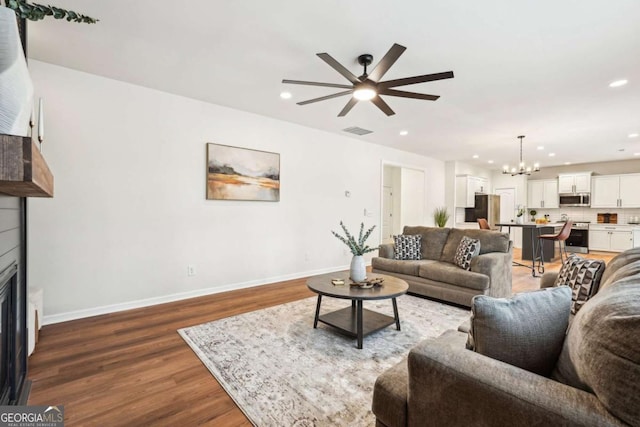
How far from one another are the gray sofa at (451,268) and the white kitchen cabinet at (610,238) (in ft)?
22.2

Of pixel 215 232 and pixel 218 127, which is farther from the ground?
pixel 218 127

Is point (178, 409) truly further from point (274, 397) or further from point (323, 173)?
point (323, 173)

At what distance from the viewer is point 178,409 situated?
5.95ft

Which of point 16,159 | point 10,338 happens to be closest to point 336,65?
point 16,159

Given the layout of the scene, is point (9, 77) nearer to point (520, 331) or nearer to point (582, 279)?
point (520, 331)

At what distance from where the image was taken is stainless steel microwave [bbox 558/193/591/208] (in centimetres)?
870

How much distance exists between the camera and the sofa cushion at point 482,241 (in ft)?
13.0

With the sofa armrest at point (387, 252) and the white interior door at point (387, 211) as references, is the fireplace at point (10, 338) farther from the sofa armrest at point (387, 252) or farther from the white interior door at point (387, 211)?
the white interior door at point (387, 211)

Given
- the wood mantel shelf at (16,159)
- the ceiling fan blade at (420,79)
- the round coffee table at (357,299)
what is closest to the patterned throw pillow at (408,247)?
the round coffee table at (357,299)

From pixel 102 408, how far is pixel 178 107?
3264mm

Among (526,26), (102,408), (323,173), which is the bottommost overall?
(102,408)

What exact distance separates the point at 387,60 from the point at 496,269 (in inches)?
109

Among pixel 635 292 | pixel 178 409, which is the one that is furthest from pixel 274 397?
pixel 635 292

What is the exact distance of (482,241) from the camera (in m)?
4.06
